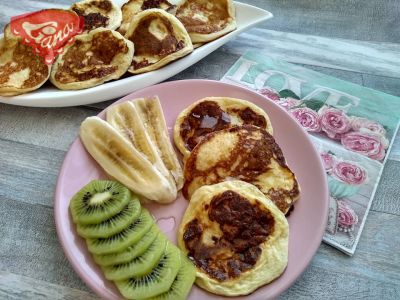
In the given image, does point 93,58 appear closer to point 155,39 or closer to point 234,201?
point 155,39

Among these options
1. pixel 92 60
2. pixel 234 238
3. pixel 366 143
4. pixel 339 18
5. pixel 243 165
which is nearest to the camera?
pixel 234 238

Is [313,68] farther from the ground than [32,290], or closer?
farther from the ground

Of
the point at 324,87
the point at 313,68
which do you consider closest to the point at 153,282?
the point at 324,87

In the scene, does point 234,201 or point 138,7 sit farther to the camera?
point 138,7

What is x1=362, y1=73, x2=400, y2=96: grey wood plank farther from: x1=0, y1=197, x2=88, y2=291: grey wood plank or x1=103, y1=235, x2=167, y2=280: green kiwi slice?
x1=0, y1=197, x2=88, y2=291: grey wood plank

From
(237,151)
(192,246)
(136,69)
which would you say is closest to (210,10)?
(136,69)

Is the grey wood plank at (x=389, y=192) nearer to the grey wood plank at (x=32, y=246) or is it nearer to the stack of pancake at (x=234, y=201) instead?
the stack of pancake at (x=234, y=201)

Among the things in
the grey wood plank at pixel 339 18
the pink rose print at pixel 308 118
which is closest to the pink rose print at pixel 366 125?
the pink rose print at pixel 308 118

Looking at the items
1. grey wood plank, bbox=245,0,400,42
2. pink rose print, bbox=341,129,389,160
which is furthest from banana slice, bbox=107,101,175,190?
grey wood plank, bbox=245,0,400,42
